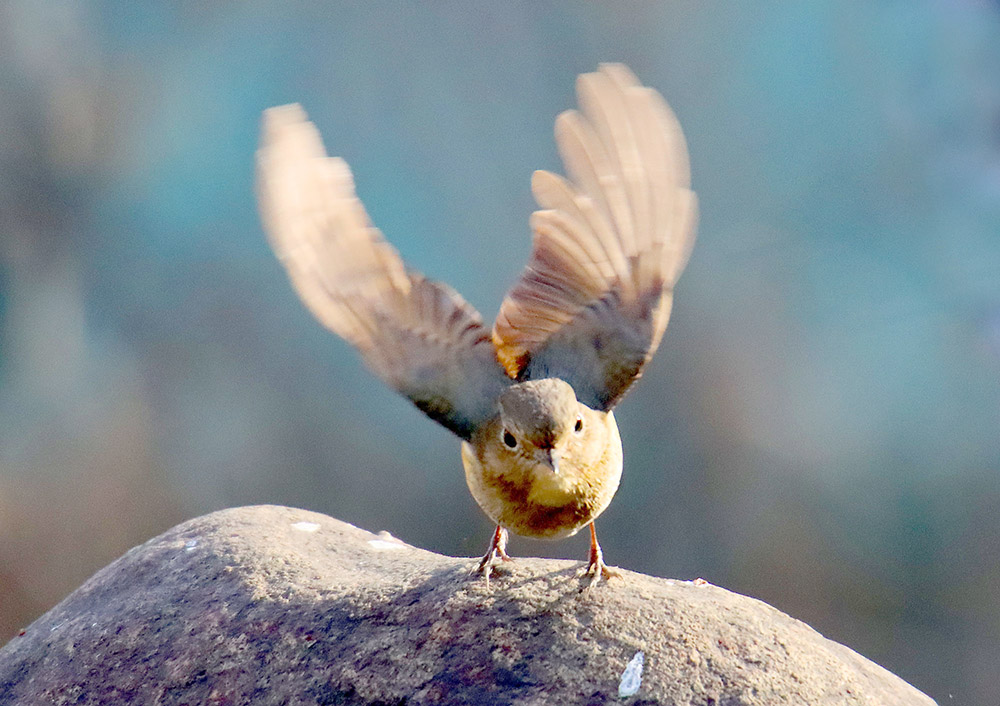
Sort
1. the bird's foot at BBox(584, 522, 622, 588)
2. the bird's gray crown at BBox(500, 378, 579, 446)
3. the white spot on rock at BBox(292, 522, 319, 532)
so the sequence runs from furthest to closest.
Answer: the white spot on rock at BBox(292, 522, 319, 532), the bird's foot at BBox(584, 522, 622, 588), the bird's gray crown at BBox(500, 378, 579, 446)

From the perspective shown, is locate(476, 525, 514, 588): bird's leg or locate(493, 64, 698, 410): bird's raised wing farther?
→ locate(476, 525, 514, 588): bird's leg

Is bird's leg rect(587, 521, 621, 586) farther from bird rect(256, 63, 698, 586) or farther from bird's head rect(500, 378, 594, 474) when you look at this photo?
bird's head rect(500, 378, 594, 474)

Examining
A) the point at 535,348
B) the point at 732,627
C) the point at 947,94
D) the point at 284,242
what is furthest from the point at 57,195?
the point at 947,94

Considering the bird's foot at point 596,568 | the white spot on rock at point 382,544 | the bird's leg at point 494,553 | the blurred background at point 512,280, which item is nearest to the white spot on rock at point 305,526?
the white spot on rock at point 382,544

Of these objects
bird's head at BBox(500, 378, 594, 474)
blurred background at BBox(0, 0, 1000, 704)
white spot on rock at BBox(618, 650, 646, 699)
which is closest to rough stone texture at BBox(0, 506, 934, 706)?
white spot on rock at BBox(618, 650, 646, 699)

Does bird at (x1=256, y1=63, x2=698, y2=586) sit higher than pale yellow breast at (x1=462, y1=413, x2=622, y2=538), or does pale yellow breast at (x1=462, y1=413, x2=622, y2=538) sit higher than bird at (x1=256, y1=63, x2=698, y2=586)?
bird at (x1=256, y1=63, x2=698, y2=586)

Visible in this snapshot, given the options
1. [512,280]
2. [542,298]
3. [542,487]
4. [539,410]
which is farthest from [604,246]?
[512,280]

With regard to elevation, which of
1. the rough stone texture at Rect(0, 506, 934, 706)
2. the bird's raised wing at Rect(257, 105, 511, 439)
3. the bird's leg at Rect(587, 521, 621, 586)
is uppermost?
the bird's raised wing at Rect(257, 105, 511, 439)
